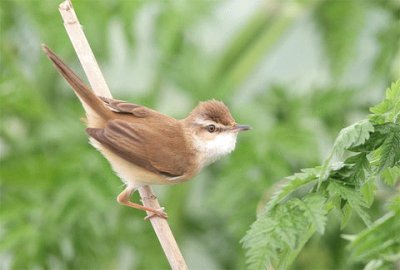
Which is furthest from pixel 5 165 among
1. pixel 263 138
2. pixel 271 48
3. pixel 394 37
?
pixel 394 37

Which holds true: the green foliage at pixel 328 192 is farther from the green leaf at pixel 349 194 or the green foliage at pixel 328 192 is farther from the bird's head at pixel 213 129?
the bird's head at pixel 213 129

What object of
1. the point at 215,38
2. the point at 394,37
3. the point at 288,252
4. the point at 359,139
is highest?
the point at 215,38

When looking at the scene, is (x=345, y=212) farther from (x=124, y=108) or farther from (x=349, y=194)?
(x=124, y=108)

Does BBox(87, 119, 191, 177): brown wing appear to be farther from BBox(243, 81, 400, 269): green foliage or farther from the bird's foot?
BBox(243, 81, 400, 269): green foliage

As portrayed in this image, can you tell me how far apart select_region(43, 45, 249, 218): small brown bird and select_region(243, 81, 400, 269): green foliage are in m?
1.06

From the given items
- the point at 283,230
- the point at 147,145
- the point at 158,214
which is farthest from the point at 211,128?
the point at 283,230

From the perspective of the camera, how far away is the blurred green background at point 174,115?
3959 millimetres

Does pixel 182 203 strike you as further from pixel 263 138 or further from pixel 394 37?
pixel 394 37

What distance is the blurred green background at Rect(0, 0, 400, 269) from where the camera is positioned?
3.96 m

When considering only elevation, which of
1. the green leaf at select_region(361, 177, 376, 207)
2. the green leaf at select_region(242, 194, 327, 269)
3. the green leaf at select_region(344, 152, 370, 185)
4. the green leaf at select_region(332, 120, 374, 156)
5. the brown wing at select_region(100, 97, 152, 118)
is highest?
the brown wing at select_region(100, 97, 152, 118)

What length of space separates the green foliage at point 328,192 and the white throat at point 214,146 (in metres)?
1.35

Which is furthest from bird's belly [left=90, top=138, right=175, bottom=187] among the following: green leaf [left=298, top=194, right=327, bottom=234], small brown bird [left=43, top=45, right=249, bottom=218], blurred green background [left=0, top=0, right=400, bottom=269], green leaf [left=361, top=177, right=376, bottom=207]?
green leaf [left=298, top=194, right=327, bottom=234]

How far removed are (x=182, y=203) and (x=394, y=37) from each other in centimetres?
139

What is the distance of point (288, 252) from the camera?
5.89ft
